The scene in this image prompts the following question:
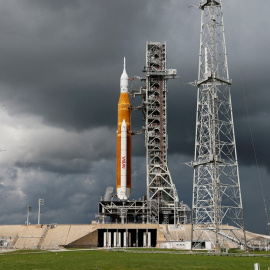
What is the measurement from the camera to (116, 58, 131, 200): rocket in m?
114

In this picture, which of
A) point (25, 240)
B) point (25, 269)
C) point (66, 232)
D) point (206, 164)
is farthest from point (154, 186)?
point (25, 269)

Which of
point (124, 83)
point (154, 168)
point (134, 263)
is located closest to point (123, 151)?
point (154, 168)

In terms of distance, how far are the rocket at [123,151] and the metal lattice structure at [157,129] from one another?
20.7ft

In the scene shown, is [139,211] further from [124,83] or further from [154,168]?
[124,83]

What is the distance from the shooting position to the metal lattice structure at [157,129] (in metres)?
120

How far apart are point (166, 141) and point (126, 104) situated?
1516 cm

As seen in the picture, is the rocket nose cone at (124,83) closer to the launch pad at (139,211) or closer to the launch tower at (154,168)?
the launch tower at (154,168)

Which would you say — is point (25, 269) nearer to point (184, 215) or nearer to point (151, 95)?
point (184, 215)

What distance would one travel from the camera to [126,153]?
11544 centimetres

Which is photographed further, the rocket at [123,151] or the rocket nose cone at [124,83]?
the rocket nose cone at [124,83]

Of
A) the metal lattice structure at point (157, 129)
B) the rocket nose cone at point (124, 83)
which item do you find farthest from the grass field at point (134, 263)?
the rocket nose cone at point (124, 83)

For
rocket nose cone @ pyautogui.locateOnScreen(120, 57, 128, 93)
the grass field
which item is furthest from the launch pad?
the grass field

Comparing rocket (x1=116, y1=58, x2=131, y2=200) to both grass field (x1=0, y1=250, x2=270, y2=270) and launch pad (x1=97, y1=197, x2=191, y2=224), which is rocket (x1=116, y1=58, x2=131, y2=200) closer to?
launch pad (x1=97, y1=197, x2=191, y2=224)

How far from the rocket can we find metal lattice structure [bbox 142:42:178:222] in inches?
248
